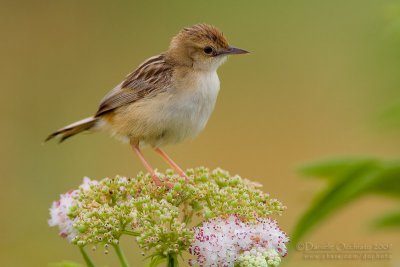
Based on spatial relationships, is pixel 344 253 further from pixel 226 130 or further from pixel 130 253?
pixel 226 130

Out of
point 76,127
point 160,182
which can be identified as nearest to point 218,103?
point 76,127

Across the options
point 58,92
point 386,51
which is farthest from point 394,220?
point 58,92

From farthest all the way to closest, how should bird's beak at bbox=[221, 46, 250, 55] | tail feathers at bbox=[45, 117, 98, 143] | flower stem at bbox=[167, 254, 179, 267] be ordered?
tail feathers at bbox=[45, 117, 98, 143], bird's beak at bbox=[221, 46, 250, 55], flower stem at bbox=[167, 254, 179, 267]

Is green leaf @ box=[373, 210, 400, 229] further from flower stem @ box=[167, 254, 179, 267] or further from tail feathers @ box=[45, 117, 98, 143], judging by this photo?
tail feathers @ box=[45, 117, 98, 143]

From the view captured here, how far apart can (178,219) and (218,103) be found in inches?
286

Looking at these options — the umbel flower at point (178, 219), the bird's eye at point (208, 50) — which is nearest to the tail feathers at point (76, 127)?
the bird's eye at point (208, 50)

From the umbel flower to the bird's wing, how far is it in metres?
1.40

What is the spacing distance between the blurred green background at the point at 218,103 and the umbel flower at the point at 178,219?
380 centimetres

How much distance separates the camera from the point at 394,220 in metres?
3.85

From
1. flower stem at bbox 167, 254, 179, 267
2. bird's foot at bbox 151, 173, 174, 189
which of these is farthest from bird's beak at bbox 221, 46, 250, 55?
flower stem at bbox 167, 254, 179, 267

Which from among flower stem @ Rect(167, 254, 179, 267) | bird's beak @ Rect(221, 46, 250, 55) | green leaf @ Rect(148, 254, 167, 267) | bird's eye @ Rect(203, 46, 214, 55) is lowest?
flower stem @ Rect(167, 254, 179, 267)

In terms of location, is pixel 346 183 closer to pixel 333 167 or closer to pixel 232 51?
pixel 333 167

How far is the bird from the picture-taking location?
15.8 feet

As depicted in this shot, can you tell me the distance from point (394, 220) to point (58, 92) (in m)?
6.71
